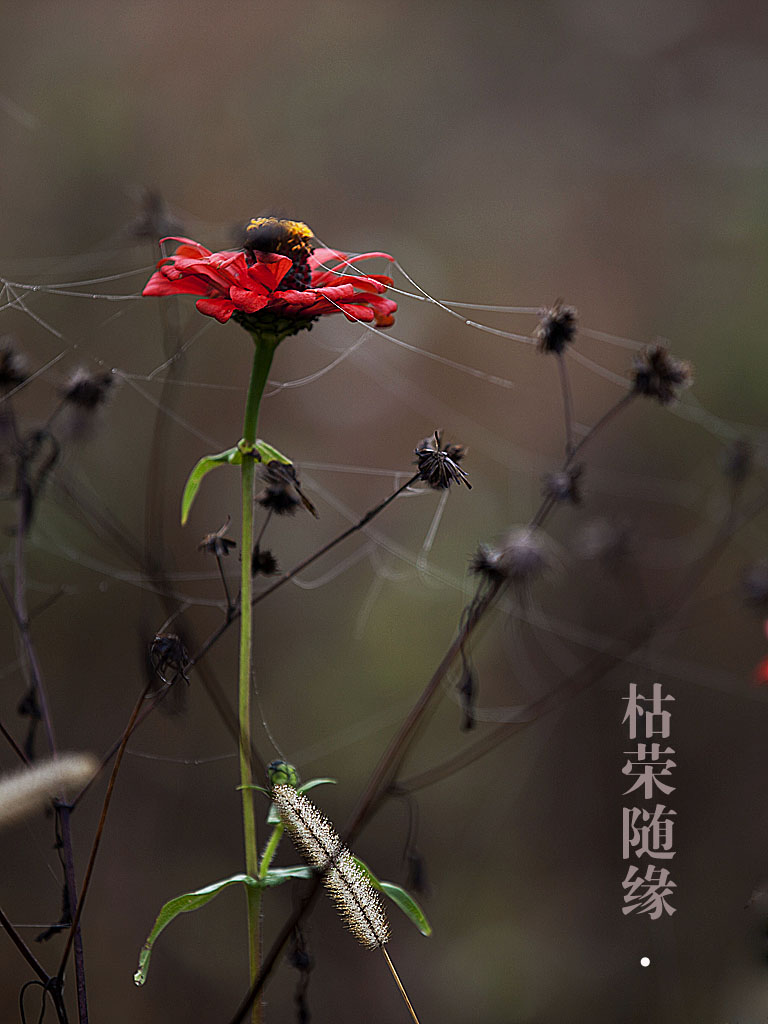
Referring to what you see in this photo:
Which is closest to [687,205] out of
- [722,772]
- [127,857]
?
[722,772]

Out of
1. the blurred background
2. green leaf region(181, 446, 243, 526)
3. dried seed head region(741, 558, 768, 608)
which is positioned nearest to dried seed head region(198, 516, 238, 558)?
green leaf region(181, 446, 243, 526)

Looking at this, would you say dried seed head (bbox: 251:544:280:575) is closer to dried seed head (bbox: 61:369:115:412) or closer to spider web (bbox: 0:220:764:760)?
dried seed head (bbox: 61:369:115:412)

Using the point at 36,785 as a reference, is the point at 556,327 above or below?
above

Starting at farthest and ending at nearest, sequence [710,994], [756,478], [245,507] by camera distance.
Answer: [756,478]
[710,994]
[245,507]

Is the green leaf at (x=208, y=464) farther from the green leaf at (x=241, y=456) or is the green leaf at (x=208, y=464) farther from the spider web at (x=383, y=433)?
the spider web at (x=383, y=433)

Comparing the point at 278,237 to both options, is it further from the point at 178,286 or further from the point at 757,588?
the point at 757,588

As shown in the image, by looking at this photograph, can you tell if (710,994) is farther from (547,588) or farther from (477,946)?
(547,588)

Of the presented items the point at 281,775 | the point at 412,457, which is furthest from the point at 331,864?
the point at 412,457
